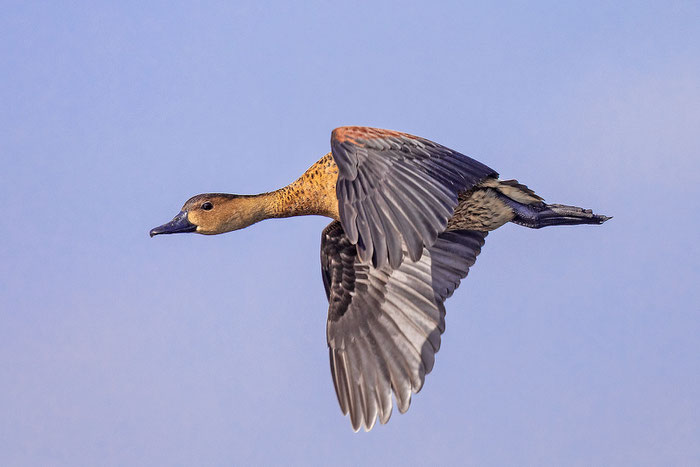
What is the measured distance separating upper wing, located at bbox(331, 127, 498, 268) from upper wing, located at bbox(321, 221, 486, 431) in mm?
1358

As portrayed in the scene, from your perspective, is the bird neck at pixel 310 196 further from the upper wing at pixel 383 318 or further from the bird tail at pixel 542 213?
the bird tail at pixel 542 213

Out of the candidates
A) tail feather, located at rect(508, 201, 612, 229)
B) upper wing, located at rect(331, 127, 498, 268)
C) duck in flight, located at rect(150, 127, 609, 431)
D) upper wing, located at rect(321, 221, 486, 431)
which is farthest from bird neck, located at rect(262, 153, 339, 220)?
tail feather, located at rect(508, 201, 612, 229)

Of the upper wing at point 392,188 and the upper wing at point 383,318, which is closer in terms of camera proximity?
the upper wing at point 392,188

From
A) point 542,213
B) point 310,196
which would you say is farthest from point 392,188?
point 542,213

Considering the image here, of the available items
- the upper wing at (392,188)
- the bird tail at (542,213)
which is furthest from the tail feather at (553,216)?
the upper wing at (392,188)

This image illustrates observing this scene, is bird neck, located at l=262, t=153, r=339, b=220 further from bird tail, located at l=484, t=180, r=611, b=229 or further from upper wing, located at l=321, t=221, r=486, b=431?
bird tail, located at l=484, t=180, r=611, b=229

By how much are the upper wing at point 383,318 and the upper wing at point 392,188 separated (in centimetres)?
136

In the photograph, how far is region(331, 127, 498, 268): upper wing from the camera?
21.0 ft

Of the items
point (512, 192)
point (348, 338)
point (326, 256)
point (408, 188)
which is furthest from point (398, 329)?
point (408, 188)

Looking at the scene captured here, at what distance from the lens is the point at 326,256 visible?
9.06 meters

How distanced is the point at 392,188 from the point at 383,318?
231cm

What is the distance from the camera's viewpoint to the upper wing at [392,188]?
252 inches

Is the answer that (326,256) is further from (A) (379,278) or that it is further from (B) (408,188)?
(B) (408,188)

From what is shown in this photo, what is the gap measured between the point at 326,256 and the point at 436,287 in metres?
1.10
